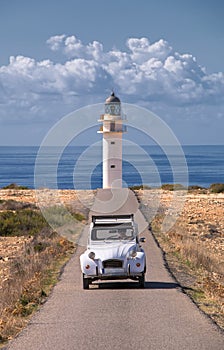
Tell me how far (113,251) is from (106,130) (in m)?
29.5

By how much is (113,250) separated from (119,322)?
14.8ft

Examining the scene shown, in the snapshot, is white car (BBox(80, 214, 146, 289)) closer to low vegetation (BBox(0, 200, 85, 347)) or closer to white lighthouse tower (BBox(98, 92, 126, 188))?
low vegetation (BBox(0, 200, 85, 347))

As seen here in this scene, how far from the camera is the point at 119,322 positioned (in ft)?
37.7

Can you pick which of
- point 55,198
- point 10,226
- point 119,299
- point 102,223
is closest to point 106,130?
point 55,198

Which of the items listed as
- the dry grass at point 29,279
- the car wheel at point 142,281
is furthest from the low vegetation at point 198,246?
the dry grass at point 29,279

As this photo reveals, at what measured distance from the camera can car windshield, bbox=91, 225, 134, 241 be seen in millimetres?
16719

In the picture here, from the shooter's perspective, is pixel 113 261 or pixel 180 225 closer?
pixel 113 261

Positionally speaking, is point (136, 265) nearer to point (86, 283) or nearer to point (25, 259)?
point (86, 283)

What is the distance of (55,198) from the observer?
47969 millimetres

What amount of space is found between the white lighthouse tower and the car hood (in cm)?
2842

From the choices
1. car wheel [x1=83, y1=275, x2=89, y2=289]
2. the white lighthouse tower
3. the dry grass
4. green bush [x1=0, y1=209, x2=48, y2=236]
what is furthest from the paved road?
the white lighthouse tower

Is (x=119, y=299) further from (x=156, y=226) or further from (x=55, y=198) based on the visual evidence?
(x=55, y=198)

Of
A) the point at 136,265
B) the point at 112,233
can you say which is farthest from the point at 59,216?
the point at 136,265

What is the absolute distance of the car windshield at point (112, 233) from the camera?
16719 millimetres
